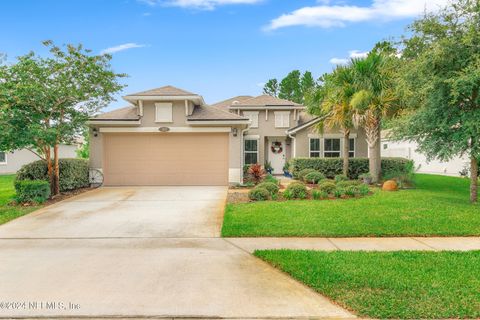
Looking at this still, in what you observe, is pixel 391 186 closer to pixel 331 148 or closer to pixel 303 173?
pixel 303 173

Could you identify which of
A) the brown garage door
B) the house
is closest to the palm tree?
the house

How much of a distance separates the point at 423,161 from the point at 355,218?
18.4m

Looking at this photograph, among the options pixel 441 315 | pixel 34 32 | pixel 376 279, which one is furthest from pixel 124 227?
pixel 34 32

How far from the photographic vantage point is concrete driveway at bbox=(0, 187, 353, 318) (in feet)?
11.1

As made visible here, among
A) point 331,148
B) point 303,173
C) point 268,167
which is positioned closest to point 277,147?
point 268,167

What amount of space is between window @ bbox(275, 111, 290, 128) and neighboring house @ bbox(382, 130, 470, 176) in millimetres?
6031

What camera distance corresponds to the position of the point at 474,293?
360 centimetres

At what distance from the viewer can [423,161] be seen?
22.5 meters

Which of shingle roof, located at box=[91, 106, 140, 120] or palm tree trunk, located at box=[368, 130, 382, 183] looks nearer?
palm tree trunk, located at box=[368, 130, 382, 183]

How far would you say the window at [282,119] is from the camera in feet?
68.4

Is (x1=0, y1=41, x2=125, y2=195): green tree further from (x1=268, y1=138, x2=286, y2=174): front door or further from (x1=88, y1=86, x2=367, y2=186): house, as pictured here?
(x1=268, y1=138, x2=286, y2=174): front door

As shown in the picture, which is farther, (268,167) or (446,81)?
(268,167)

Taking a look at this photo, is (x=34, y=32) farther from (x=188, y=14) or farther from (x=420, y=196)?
(x=420, y=196)

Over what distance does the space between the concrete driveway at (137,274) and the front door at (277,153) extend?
13.3 metres
